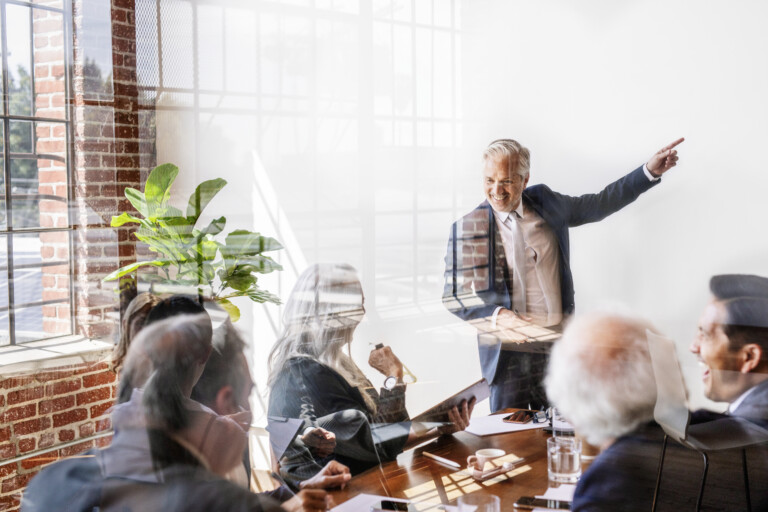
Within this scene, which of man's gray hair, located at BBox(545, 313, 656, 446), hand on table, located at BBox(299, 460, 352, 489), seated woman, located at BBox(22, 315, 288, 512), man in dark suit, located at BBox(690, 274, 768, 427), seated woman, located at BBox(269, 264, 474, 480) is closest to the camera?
man in dark suit, located at BBox(690, 274, 768, 427)

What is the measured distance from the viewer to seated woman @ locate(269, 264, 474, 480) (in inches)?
71.9

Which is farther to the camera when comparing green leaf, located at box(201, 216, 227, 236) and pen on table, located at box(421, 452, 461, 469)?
green leaf, located at box(201, 216, 227, 236)

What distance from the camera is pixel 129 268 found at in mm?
2365

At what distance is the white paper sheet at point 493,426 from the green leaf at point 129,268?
1312 mm

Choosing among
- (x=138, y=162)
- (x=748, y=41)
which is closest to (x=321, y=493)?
(x=138, y=162)

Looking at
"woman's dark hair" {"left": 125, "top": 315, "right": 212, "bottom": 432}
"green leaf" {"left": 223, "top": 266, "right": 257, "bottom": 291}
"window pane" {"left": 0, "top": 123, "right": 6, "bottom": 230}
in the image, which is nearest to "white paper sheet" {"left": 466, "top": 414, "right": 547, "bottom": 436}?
"green leaf" {"left": 223, "top": 266, "right": 257, "bottom": 291}

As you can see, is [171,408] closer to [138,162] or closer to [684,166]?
[138,162]

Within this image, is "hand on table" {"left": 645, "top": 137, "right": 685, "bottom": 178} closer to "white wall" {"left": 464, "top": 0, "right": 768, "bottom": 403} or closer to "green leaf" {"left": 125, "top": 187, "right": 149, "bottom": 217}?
"white wall" {"left": 464, "top": 0, "right": 768, "bottom": 403}

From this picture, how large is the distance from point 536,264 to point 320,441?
0.92 metres

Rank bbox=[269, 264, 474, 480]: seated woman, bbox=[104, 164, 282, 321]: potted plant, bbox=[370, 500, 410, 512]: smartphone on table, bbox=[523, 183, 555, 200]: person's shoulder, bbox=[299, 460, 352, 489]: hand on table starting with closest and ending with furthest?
bbox=[523, 183, 555, 200]: person's shoulder → bbox=[370, 500, 410, 512]: smartphone on table → bbox=[269, 264, 474, 480]: seated woman → bbox=[299, 460, 352, 489]: hand on table → bbox=[104, 164, 282, 321]: potted plant

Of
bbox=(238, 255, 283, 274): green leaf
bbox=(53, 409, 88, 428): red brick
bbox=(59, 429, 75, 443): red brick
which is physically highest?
bbox=(238, 255, 283, 274): green leaf

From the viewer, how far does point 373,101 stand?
184 cm

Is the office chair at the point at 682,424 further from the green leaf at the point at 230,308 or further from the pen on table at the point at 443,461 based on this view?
the green leaf at the point at 230,308

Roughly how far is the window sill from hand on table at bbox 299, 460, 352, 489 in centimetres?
90
